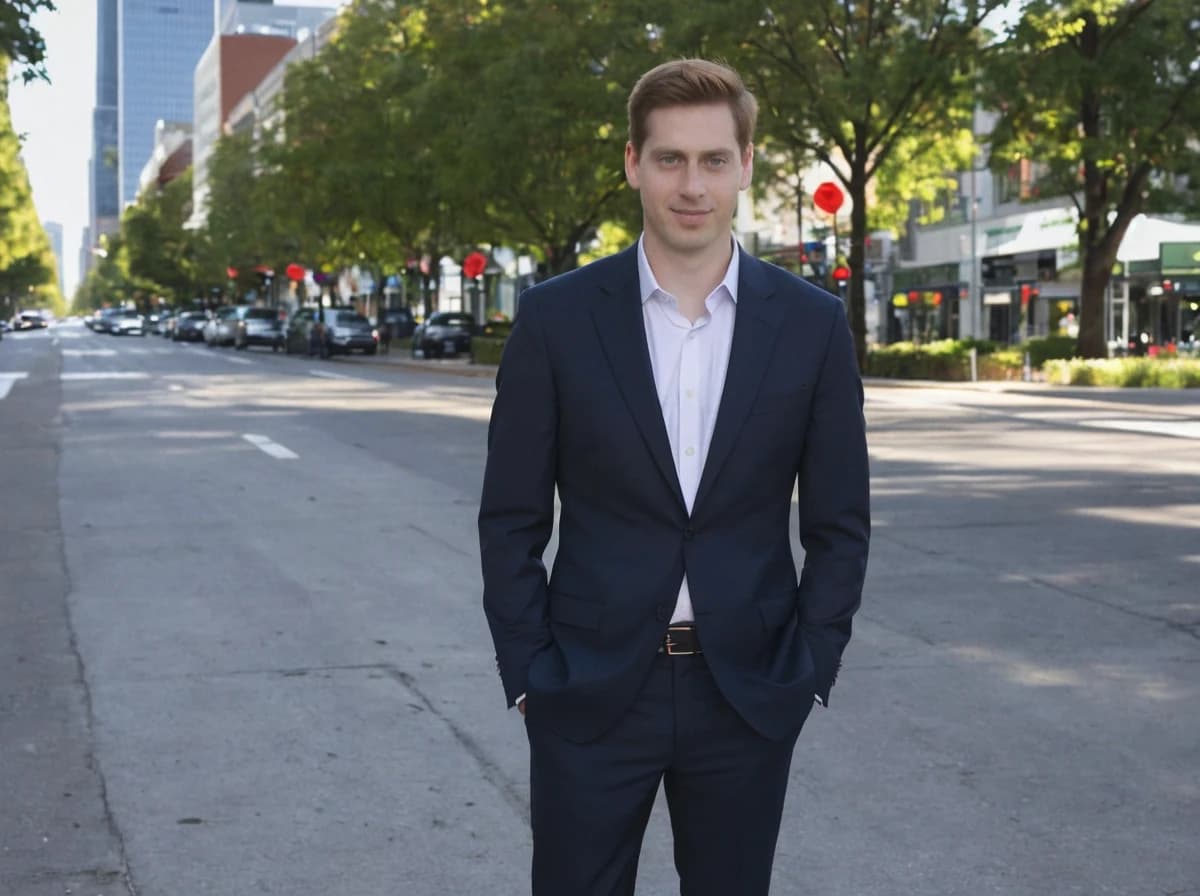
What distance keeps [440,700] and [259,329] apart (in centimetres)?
6734

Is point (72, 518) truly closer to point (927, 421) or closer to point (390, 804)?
point (390, 804)

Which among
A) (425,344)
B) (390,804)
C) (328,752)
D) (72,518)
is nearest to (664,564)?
(390,804)

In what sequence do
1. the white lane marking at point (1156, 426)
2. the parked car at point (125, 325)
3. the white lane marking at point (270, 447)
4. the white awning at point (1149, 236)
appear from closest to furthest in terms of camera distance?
the white lane marking at point (270, 447) < the white lane marking at point (1156, 426) < the white awning at point (1149, 236) < the parked car at point (125, 325)

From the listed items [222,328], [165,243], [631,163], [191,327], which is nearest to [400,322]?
[222,328]

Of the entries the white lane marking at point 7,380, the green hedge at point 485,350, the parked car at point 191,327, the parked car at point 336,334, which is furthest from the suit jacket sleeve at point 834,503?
the parked car at point 191,327

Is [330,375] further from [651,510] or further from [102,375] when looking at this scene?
[651,510]

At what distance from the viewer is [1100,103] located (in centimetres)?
3434

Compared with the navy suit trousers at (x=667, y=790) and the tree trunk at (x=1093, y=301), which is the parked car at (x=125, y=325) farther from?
the navy suit trousers at (x=667, y=790)

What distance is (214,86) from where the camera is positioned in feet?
595

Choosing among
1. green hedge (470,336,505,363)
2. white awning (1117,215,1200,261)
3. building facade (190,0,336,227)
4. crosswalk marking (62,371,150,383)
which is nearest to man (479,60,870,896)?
crosswalk marking (62,371,150,383)

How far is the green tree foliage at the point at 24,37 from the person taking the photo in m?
26.0

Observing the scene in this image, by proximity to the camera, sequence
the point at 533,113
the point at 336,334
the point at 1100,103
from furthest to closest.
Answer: the point at 336,334, the point at 533,113, the point at 1100,103

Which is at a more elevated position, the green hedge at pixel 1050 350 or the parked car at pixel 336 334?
the parked car at pixel 336 334

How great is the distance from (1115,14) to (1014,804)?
1206 inches
